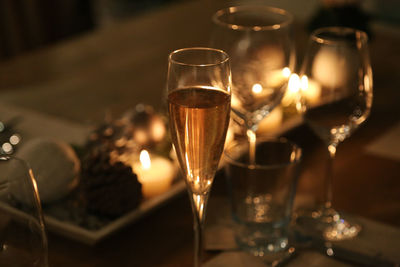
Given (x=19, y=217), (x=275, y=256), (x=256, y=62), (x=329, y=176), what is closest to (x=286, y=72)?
(x=256, y=62)

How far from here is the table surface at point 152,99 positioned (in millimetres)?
948

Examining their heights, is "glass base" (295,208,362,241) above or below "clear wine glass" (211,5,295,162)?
below

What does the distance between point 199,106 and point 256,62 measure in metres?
0.34

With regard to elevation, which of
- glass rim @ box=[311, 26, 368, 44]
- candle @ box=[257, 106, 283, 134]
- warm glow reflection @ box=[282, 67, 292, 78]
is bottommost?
candle @ box=[257, 106, 283, 134]

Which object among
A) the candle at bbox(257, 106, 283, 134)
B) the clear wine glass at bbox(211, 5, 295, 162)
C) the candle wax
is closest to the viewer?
the clear wine glass at bbox(211, 5, 295, 162)

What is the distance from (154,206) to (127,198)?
5 cm

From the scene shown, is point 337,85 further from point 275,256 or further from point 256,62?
point 275,256

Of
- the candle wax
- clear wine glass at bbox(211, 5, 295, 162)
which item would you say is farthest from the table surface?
clear wine glass at bbox(211, 5, 295, 162)

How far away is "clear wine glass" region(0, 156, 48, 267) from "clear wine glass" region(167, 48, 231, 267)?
0.18m

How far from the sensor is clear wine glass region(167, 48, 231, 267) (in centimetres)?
68

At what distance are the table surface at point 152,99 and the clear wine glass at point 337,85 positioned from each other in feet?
0.39

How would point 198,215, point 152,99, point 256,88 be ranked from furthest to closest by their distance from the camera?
1. point 152,99
2. point 256,88
3. point 198,215

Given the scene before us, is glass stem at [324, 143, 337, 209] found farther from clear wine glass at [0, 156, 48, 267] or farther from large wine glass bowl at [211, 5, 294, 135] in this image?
clear wine glass at [0, 156, 48, 267]

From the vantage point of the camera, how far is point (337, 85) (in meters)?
0.95
